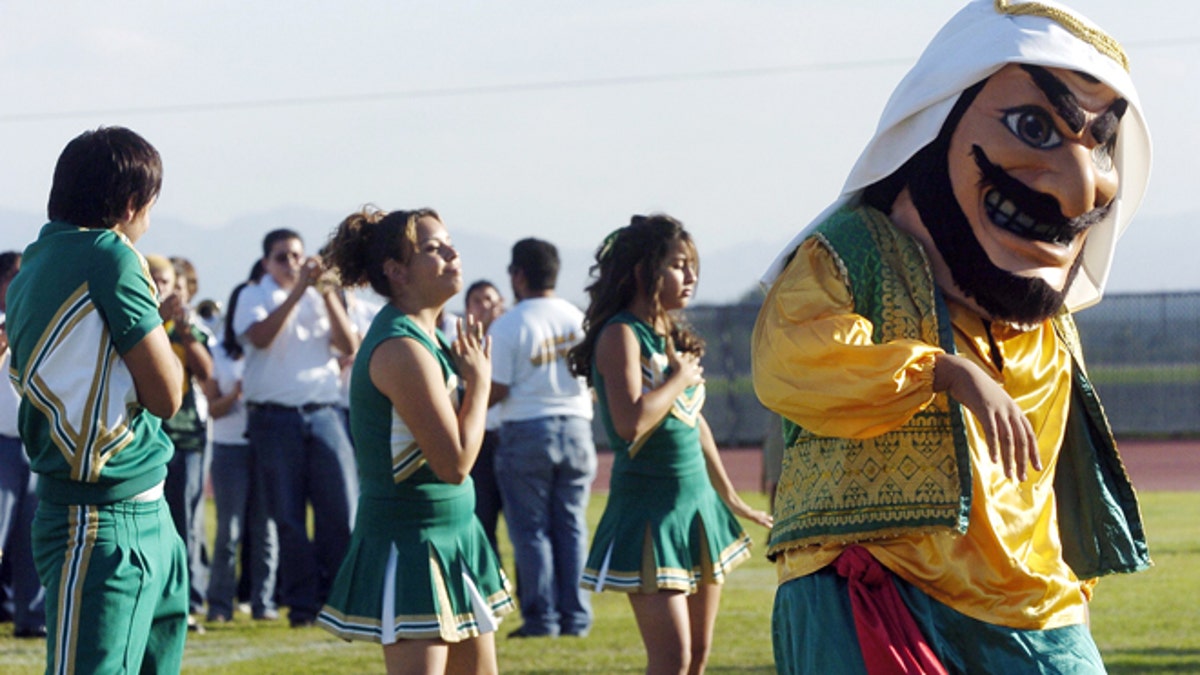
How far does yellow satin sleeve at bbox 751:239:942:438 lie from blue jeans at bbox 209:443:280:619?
6.48m

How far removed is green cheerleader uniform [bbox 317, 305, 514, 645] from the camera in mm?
4891

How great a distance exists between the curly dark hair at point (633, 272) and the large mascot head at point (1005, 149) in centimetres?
260

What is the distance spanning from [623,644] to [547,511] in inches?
34.3

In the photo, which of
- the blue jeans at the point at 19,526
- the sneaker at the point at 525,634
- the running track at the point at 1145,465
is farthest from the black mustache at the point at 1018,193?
the running track at the point at 1145,465

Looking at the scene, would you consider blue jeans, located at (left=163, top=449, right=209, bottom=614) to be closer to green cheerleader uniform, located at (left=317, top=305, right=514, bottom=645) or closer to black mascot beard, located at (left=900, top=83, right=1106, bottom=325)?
green cheerleader uniform, located at (left=317, top=305, right=514, bottom=645)

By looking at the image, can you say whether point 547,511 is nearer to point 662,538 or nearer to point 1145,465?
point 662,538

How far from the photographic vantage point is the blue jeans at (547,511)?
8953 millimetres

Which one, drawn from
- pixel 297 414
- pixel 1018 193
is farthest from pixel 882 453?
pixel 297 414

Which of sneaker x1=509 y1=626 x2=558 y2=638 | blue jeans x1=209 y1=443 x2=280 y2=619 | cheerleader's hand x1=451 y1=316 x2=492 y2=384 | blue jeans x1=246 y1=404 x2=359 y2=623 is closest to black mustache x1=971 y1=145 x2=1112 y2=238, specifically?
cheerleader's hand x1=451 y1=316 x2=492 y2=384

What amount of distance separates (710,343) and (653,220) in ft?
61.4

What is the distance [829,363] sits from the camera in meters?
3.17

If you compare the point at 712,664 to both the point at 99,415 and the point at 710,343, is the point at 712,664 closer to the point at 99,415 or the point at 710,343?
the point at 99,415

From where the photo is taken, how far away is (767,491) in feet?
38.4

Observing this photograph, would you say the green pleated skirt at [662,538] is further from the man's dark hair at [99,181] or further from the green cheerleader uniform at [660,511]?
the man's dark hair at [99,181]
